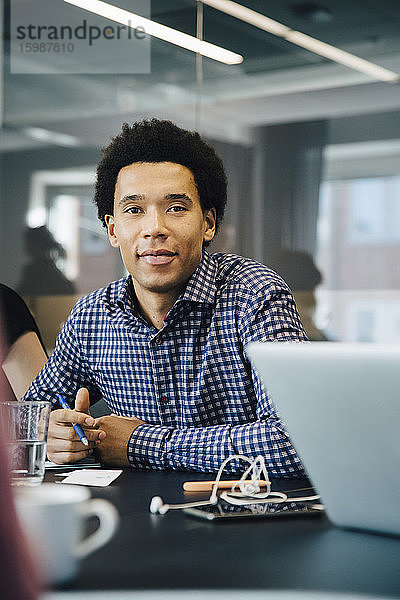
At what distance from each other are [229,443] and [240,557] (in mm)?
678

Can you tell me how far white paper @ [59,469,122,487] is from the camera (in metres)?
1.41

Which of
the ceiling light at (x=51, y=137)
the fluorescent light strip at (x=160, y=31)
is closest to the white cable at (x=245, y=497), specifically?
the fluorescent light strip at (x=160, y=31)

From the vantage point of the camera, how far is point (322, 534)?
3.28 ft

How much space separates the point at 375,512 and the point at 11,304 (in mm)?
1980

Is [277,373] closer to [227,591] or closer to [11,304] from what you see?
[227,591]

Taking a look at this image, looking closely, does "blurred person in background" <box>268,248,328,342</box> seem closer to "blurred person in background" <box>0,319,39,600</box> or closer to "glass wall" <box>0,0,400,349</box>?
"glass wall" <box>0,0,400,349</box>

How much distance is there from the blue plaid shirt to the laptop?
27.3 inches

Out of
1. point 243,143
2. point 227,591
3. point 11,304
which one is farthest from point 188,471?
point 243,143

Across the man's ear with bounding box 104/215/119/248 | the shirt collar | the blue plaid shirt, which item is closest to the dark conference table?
the blue plaid shirt

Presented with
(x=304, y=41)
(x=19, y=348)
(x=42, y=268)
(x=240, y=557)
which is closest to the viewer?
(x=240, y=557)

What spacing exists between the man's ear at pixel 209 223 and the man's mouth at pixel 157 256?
24cm

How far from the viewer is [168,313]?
1908mm

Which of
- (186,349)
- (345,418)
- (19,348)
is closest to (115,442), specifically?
(186,349)

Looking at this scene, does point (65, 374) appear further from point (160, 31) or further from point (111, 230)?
point (160, 31)
